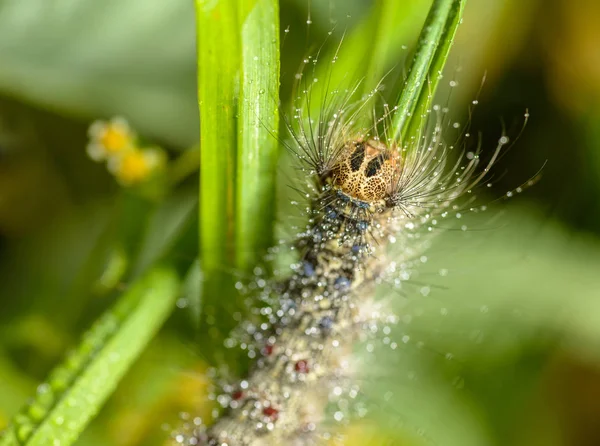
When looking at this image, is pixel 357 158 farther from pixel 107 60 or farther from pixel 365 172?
pixel 107 60

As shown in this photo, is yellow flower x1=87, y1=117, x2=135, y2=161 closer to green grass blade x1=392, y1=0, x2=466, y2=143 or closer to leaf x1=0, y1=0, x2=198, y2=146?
leaf x1=0, y1=0, x2=198, y2=146

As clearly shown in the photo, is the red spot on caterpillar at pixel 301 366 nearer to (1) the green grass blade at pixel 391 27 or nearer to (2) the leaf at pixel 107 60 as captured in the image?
(1) the green grass blade at pixel 391 27

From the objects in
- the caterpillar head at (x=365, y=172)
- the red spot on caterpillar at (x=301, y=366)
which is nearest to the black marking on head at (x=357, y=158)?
the caterpillar head at (x=365, y=172)

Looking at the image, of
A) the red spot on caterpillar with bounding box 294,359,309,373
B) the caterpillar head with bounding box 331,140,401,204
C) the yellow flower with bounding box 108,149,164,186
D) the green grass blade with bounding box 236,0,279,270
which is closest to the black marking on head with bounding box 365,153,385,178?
the caterpillar head with bounding box 331,140,401,204

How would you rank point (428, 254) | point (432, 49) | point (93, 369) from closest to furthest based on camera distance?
point (432, 49) < point (93, 369) < point (428, 254)

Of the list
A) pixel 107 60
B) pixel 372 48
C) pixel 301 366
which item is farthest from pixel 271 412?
pixel 107 60

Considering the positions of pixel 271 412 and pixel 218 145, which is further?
pixel 271 412
